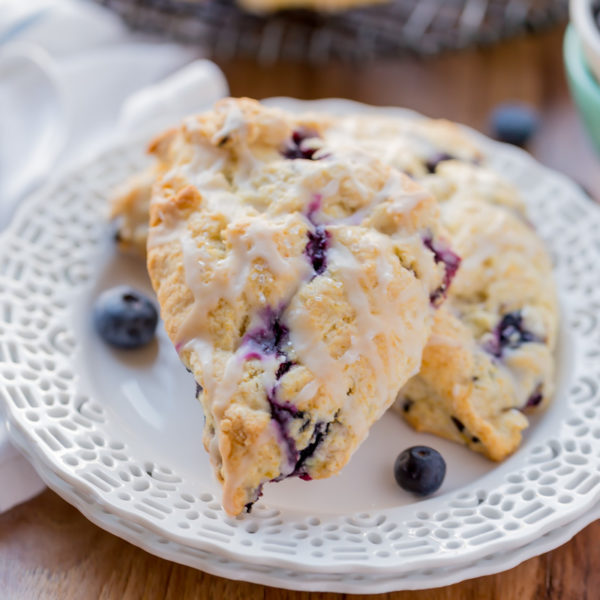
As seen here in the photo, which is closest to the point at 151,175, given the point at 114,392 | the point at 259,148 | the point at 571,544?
the point at 259,148

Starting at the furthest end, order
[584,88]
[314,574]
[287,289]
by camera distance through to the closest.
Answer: [584,88] → [287,289] → [314,574]

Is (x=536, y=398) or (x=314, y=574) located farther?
(x=536, y=398)

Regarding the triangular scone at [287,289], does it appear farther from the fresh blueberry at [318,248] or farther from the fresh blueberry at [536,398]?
the fresh blueberry at [536,398]

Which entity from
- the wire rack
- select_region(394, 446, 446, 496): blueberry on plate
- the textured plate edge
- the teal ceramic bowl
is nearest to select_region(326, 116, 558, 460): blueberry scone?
select_region(394, 446, 446, 496): blueberry on plate

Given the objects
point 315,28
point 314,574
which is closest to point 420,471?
point 314,574

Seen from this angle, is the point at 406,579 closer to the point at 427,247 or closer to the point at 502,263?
the point at 427,247

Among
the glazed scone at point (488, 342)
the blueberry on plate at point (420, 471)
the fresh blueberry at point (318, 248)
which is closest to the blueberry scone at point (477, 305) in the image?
the glazed scone at point (488, 342)

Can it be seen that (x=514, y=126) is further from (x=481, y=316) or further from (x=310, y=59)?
(x=481, y=316)

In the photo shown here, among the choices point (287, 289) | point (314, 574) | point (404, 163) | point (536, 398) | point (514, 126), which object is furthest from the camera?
point (514, 126)
